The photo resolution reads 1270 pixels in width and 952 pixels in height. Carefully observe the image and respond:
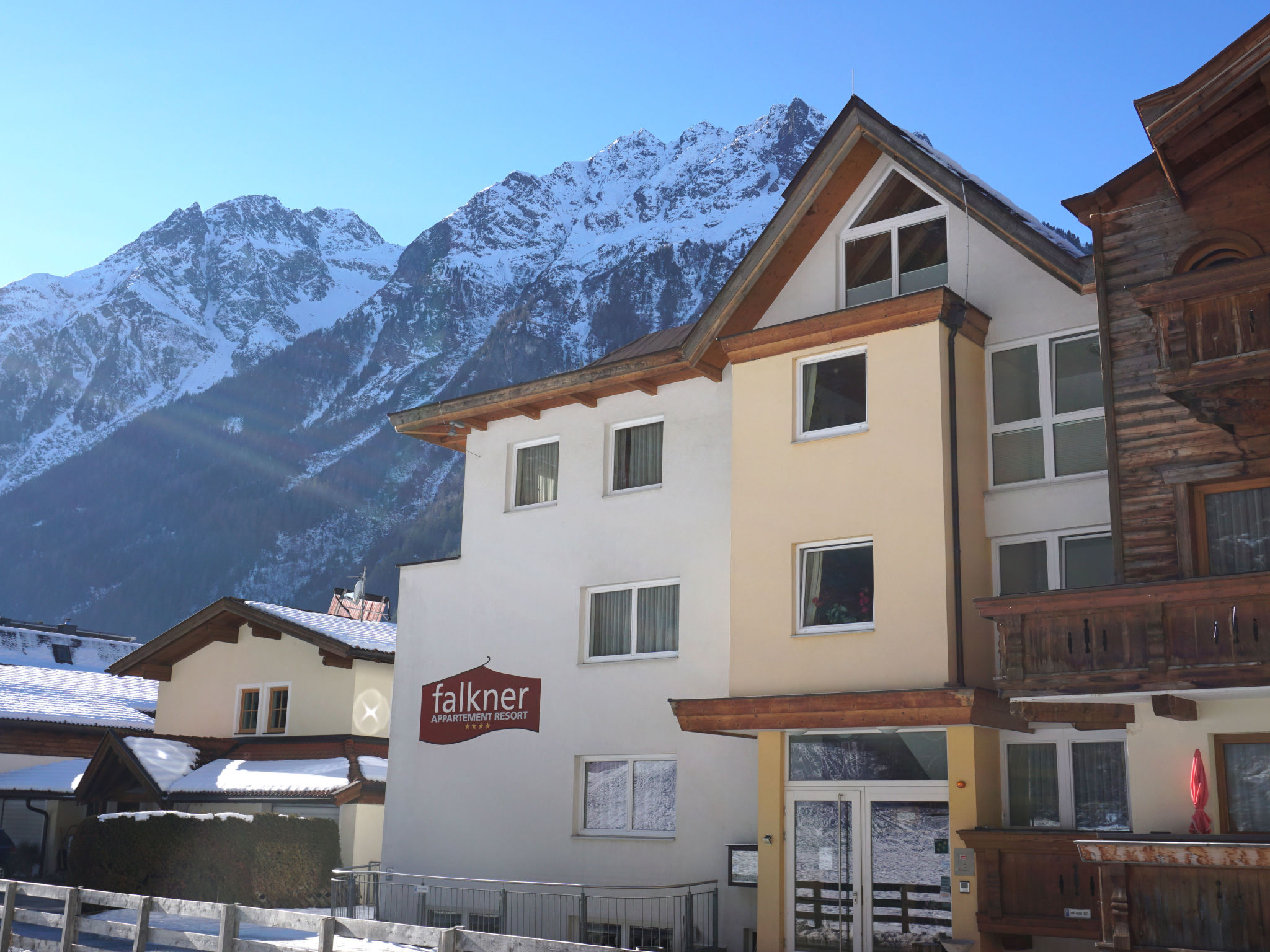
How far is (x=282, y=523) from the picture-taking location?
191375 millimetres

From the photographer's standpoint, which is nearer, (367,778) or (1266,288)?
(1266,288)

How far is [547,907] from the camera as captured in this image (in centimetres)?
2036

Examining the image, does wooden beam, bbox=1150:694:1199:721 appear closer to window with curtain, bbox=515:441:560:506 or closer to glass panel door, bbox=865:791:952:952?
glass panel door, bbox=865:791:952:952

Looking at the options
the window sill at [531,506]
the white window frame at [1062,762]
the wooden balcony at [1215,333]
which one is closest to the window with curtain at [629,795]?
the window sill at [531,506]

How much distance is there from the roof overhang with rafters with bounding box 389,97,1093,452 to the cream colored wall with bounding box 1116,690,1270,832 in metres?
5.64

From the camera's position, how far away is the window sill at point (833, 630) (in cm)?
1727

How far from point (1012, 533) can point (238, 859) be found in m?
15.7

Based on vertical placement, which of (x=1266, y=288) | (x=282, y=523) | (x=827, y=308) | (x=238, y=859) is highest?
(x=282, y=523)

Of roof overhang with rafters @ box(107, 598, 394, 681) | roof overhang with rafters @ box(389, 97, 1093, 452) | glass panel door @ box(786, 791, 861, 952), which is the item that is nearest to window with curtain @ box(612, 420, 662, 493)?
roof overhang with rafters @ box(389, 97, 1093, 452)

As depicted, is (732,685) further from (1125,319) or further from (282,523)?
(282,523)

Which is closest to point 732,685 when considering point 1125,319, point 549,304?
point 1125,319

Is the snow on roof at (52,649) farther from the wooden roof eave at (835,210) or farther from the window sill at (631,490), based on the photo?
the wooden roof eave at (835,210)

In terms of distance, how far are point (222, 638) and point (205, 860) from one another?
7.41 metres

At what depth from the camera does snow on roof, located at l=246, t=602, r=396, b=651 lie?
2827 cm
